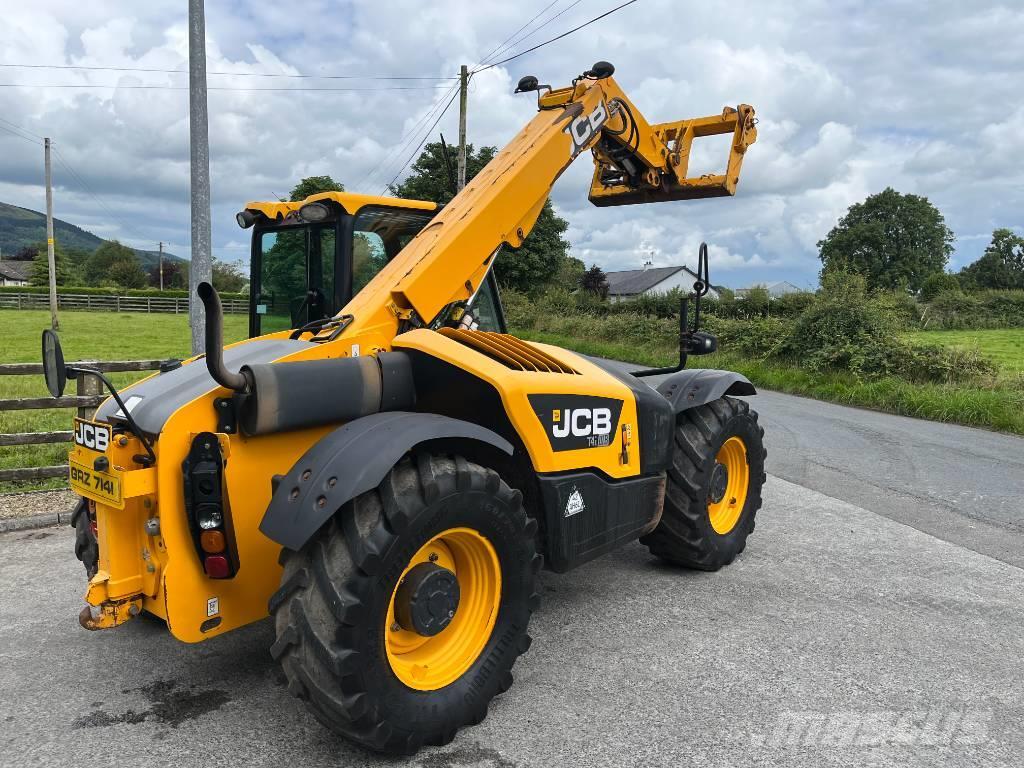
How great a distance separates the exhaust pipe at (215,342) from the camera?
8.19 ft

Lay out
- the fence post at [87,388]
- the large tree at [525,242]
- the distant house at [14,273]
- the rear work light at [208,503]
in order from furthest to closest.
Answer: the distant house at [14,273], the large tree at [525,242], the fence post at [87,388], the rear work light at [208,503]

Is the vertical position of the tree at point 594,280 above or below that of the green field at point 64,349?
above

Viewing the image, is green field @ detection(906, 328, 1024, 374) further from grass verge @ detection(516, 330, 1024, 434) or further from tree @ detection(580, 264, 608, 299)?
tree @ detection(580, 264, 608, 299)

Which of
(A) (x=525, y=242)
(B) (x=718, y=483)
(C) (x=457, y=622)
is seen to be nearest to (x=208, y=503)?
(C) (x=457, y=622)

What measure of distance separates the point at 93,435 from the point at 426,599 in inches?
57.0

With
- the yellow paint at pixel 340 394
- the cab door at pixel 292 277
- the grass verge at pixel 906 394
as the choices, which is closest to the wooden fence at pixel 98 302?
the grass verge at pixel 906 394

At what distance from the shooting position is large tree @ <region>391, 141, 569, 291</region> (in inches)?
1401

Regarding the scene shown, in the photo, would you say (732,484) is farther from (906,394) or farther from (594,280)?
(594,280)

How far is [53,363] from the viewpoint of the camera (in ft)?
9.64

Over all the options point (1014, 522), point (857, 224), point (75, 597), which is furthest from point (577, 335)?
point (857, 224)

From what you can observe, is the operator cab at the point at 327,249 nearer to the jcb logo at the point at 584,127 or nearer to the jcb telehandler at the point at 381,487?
the jcb telehandler at the point at 381,487

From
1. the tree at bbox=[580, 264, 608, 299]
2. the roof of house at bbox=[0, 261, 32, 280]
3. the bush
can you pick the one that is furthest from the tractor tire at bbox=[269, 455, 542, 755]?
the roof of house at bbox=[0, 261, 32, 280]

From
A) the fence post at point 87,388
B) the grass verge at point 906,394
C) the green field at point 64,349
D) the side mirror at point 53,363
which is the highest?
the side mirror at point 53,363

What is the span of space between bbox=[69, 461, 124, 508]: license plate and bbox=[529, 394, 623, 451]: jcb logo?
1.65 meters
